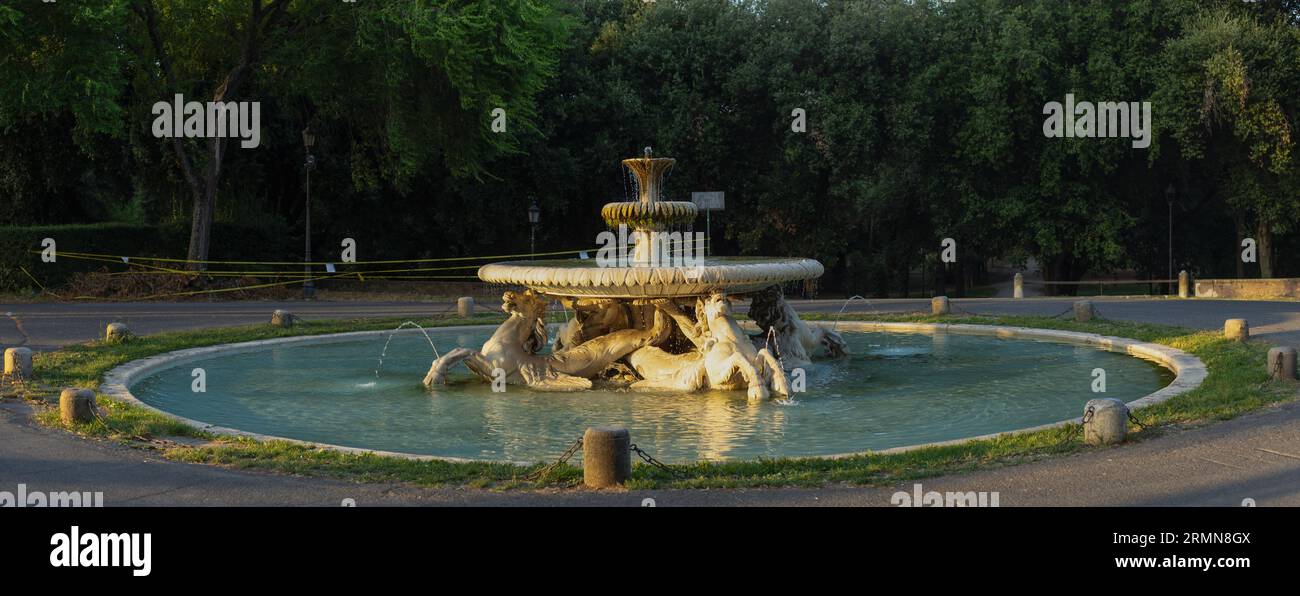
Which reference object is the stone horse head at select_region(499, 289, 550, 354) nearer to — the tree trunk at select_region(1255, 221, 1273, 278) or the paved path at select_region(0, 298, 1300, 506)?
the paved path at select_region(0, 298, 1300, 506)

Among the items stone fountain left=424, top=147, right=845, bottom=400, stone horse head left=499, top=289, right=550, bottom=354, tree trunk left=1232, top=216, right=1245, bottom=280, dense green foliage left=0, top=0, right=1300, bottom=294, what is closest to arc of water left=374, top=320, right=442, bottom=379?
stone fountain left=424, top=147, right=845, bottom=400

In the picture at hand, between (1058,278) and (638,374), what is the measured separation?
26.1 m

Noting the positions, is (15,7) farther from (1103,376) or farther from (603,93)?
(1103,376)

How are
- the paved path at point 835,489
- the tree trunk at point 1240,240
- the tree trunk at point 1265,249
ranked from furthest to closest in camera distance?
the tree trunk at point 1240,240 < the tree trunk at point 1265,249 < the paved path at point 835,489

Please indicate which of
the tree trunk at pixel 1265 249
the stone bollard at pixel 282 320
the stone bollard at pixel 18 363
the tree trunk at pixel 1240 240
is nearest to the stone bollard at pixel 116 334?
the stone bollard at pixel 282 320

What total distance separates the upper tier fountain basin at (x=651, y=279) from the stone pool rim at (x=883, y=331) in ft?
13.6

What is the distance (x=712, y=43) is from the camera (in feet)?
119

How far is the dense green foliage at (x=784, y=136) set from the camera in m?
30.5

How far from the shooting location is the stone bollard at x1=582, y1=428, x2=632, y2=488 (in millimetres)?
8352

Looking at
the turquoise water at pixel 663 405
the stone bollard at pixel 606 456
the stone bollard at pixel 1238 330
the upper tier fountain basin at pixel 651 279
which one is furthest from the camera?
the stone bollard at pixel 1238 330

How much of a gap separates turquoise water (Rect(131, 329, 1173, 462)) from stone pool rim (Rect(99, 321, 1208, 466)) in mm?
282

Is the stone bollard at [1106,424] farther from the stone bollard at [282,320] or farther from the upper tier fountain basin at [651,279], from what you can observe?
the stone bollard at [282,320]

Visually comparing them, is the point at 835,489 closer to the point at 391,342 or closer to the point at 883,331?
the point at 391,342

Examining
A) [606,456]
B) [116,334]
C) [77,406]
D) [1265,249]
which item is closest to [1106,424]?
[606,456]
